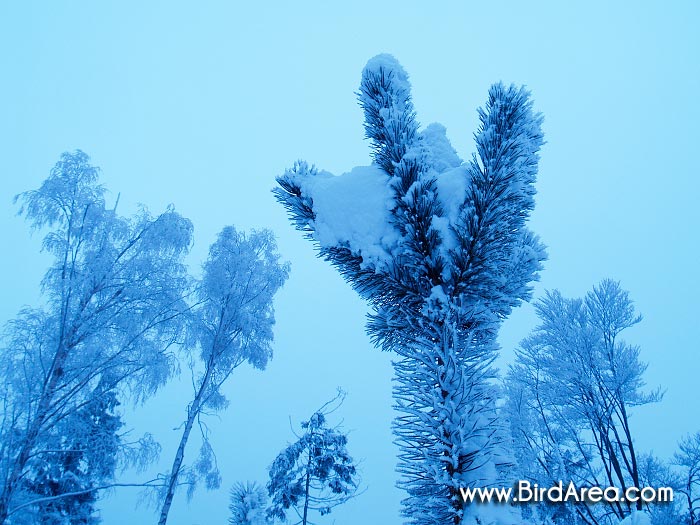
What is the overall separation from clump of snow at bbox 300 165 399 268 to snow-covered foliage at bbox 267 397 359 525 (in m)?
11.1

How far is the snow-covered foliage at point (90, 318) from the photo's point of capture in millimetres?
6953

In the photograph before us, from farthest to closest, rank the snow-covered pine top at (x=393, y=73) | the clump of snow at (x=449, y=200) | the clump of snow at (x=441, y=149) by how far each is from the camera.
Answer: the clump of snow at (x=441, y=149) < the snow-covered pine top at (x=393, y=73) < the clump of snow at (x=449, y=200)

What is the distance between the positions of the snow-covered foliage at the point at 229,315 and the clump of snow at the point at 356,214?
9744 millimetres

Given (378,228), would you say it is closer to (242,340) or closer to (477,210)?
(477,210)

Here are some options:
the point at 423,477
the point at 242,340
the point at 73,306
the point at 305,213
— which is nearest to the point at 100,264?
the point at 73,306

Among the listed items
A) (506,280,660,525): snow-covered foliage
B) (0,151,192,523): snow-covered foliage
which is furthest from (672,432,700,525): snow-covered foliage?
(0,151,192,523): snow-covered foliage

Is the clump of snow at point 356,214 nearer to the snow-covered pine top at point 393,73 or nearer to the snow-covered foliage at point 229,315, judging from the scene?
the snow-covered pine top at point 393,73

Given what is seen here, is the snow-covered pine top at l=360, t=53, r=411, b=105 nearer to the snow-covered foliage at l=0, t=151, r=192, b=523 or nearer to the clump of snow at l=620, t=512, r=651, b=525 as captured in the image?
the clump of snow at l=620, t=512, r=651, b=525

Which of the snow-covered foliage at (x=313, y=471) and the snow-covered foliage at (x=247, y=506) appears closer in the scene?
the snow-covered foliage at (x=247, y=506)

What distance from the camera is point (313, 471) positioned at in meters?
11.8

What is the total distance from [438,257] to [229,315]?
36.3ft

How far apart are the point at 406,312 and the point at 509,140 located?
2.57 ft

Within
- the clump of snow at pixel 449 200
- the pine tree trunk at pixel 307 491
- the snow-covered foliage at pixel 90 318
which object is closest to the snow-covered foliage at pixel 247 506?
the snow-covered foliage at pixel 90 318

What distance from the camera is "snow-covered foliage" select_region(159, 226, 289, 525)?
1066 cm
